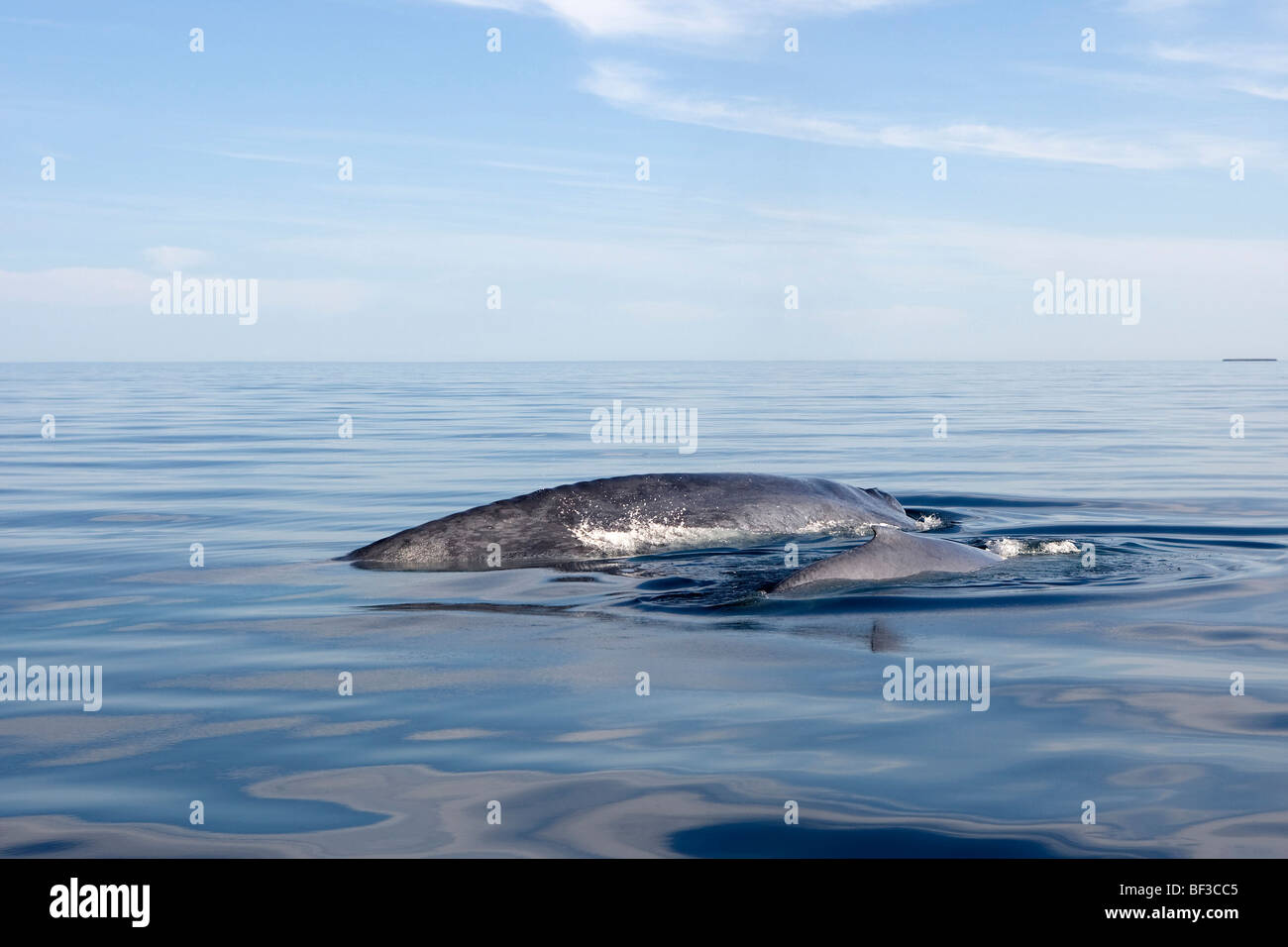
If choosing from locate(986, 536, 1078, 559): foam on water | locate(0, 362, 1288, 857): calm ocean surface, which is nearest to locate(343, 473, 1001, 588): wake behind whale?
locate(0, 362, 1288, 857): calm ocean surface

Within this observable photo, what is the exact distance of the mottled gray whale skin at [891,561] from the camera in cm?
903

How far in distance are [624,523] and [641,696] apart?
14.8 feet

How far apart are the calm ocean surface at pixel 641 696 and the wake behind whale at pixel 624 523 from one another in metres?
0.36

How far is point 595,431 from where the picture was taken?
30594 mm

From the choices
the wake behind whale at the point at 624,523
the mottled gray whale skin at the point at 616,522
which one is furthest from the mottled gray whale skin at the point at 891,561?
the mottled gray whale skin at the point at 616,522

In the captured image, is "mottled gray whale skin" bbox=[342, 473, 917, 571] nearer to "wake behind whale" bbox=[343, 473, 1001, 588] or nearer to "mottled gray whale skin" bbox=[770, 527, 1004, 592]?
"wake behind whale" bbox=[343, 473, 1001, 588]

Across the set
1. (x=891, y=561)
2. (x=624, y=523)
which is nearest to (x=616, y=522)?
(x=624, y=523)

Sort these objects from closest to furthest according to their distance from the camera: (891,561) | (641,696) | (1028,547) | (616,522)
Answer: (641,696) < (891,561) < (616,522) < (1028,547)

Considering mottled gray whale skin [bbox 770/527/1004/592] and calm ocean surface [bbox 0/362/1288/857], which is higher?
mottled gray whale skin [bbox 770/527/1004/592]

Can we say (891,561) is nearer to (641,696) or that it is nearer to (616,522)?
(616,522)

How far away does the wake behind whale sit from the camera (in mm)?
10846

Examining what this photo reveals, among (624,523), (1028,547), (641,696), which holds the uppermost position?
(624,523)

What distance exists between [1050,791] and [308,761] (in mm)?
3298

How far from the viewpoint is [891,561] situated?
9.42 meters
